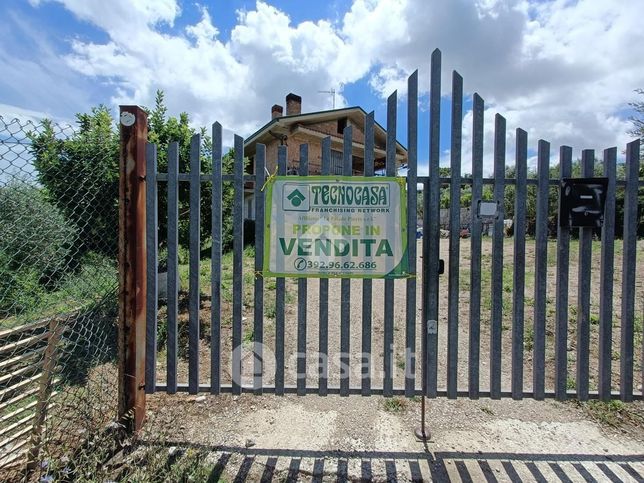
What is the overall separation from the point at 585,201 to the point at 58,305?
4.83 m

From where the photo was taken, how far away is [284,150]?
2.50 m

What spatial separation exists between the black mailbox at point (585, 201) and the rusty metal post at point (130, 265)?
3.08m

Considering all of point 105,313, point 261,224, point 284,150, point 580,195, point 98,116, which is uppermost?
point 98,116

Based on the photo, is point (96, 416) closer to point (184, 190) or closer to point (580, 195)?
point (184, 190)

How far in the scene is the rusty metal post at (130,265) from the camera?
2.47m

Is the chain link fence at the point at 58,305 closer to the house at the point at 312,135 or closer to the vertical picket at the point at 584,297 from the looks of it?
the vertical picket at the point at 584,297

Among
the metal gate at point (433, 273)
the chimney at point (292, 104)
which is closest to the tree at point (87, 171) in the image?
the metal gate at point (433, 273)

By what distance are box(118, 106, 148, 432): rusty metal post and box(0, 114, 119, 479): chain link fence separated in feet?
0.82

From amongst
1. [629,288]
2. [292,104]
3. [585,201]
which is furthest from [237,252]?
[292,104]

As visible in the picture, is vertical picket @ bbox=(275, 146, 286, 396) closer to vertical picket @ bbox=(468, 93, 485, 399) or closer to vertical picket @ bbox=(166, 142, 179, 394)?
vertical picket @ bbox=(166, 142, 179, 394)

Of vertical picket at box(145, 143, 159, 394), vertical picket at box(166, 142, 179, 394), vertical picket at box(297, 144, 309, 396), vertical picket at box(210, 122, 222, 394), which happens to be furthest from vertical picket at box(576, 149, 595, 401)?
vertical picket at box(145, 143, 159, 394)

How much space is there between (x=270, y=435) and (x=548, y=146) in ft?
9.53

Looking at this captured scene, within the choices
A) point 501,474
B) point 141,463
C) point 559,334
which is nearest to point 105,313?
point 141,463

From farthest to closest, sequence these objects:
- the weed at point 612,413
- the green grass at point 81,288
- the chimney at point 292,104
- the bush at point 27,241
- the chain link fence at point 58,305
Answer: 1. the chimney at point 292,104
2. the green grass at point 81,288
3. the bush at point 27,241
4. the weed at point 612,413
5. the chain link fence at point 58,305
